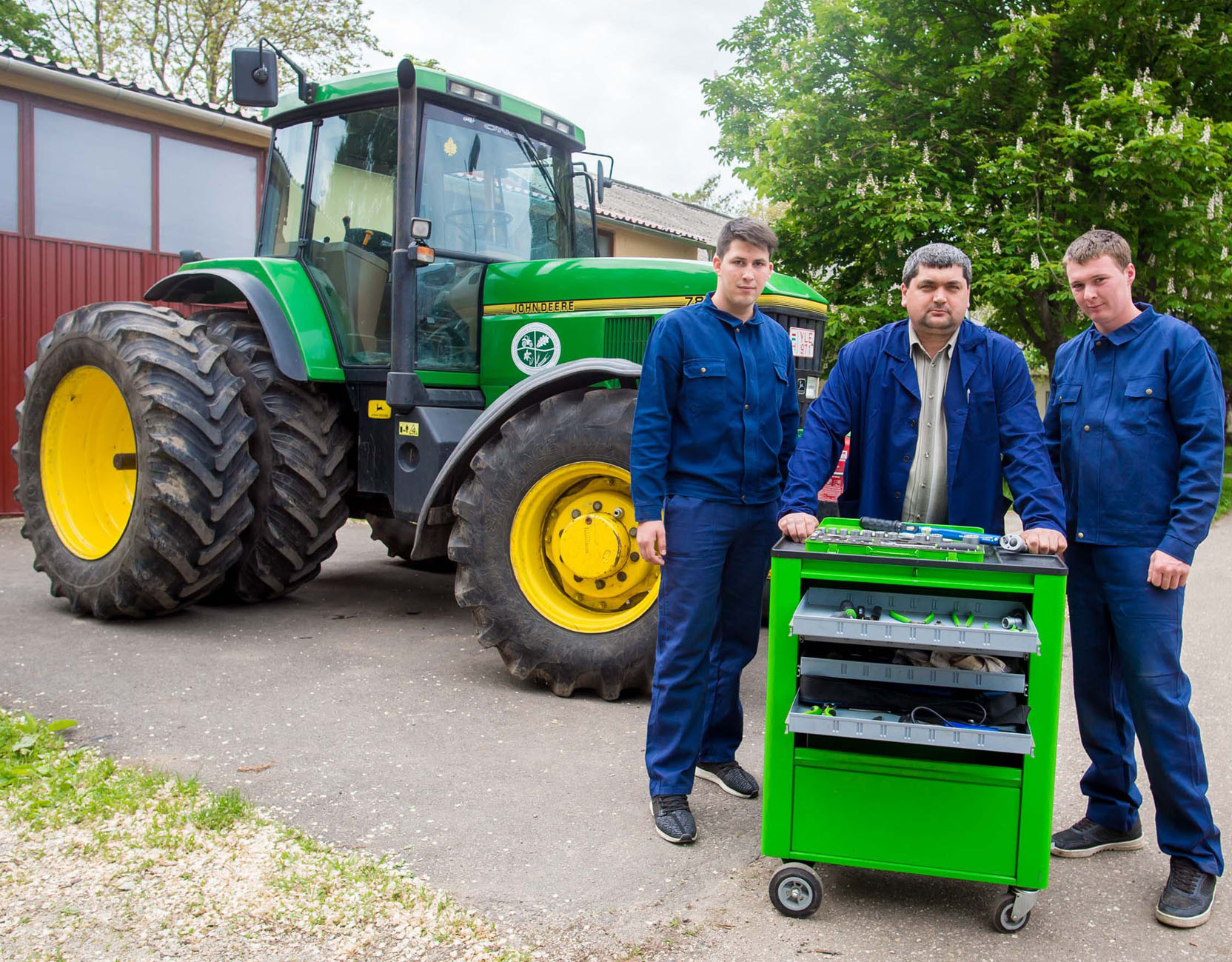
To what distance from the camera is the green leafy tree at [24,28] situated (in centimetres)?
2028

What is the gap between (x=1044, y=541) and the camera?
2844 millimetres

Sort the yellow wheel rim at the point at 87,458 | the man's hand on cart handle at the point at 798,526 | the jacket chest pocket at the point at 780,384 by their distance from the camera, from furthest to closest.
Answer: the yellow wheel rim at the point at 87,458, the jacket chest pocket at the point at 780,384, the man's hand on cart handle at the point at 798,526

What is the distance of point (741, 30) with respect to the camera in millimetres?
13914

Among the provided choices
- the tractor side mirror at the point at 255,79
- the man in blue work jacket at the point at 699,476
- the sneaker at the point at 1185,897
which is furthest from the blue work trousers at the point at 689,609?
the tractor side mirror at the point at 255,79

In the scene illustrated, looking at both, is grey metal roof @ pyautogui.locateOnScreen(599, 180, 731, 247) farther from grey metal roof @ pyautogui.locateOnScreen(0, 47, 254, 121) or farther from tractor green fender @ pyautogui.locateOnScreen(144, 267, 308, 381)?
tractor green fender @ pyautogui.locateOnScreen(144, 267, 308, 381)

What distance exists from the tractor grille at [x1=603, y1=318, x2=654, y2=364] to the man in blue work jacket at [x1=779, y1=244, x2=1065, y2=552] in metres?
2.07

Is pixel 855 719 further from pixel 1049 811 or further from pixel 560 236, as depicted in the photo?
pixel 560 236

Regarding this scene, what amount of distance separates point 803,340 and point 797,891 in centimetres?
337

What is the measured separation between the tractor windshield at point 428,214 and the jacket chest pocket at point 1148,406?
3.45 meters

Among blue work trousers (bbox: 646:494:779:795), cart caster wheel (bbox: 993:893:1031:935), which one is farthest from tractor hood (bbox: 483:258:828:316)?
cart caster wheel (bbox: 993:893:1031:935)

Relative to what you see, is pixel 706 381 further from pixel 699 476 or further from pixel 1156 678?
pixel 1156 678

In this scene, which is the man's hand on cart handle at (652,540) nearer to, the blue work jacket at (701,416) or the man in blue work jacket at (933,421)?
the blue work jacket at (701,416)

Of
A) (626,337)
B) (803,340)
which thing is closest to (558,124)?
(626,337)

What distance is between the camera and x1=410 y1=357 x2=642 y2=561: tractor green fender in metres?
4.64
